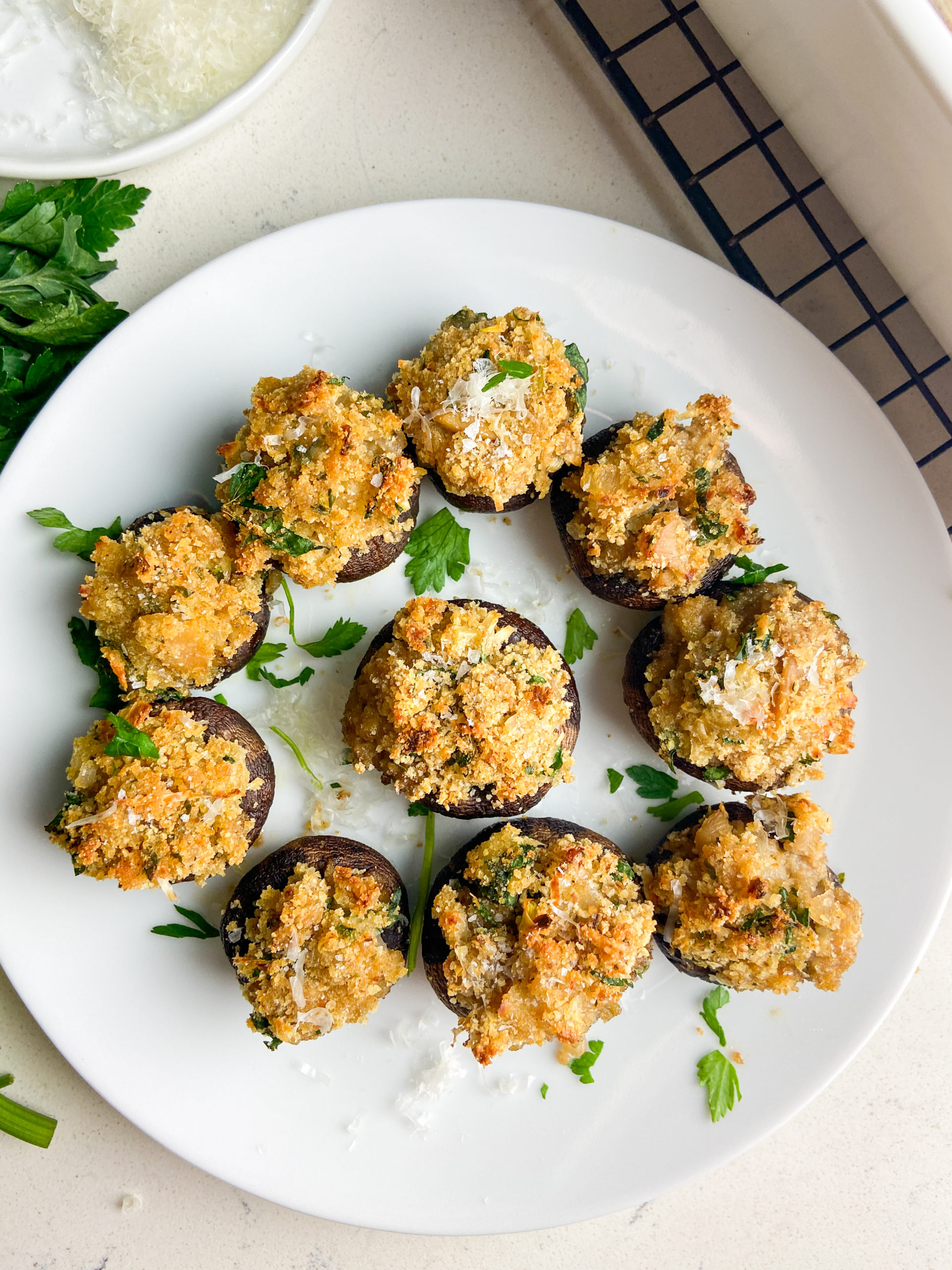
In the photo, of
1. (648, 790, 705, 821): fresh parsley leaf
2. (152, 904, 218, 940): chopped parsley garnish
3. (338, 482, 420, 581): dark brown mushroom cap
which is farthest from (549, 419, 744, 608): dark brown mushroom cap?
(152, 904, 218, 940): chopped parsley garnish

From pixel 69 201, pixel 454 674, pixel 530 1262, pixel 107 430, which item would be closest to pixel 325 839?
pixel 454 674

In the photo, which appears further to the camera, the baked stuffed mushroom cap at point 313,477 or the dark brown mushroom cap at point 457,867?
the dark brown mushroom cap at point 457,867

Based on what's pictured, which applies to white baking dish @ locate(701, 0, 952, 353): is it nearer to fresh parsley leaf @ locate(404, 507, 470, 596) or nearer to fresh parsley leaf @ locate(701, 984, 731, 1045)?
fresh parsley leaf @ locate(404, 507, 470, 596)

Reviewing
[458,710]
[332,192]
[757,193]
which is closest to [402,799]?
[458,710]

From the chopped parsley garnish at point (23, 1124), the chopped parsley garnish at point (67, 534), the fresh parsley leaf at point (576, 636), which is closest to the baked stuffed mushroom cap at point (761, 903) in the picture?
the fresh parsley leaf at point (576, 636)

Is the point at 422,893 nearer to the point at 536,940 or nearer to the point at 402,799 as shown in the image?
the point at 402,799

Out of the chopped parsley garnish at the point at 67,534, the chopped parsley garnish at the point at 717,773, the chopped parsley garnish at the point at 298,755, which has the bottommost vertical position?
the chopped parsley garnish at the point at 717,773

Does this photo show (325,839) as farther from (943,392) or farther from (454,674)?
(943,392)

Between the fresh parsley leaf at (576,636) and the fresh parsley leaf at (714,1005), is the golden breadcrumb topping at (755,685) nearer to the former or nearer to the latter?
the fresh parsley leaf at (576,636)
